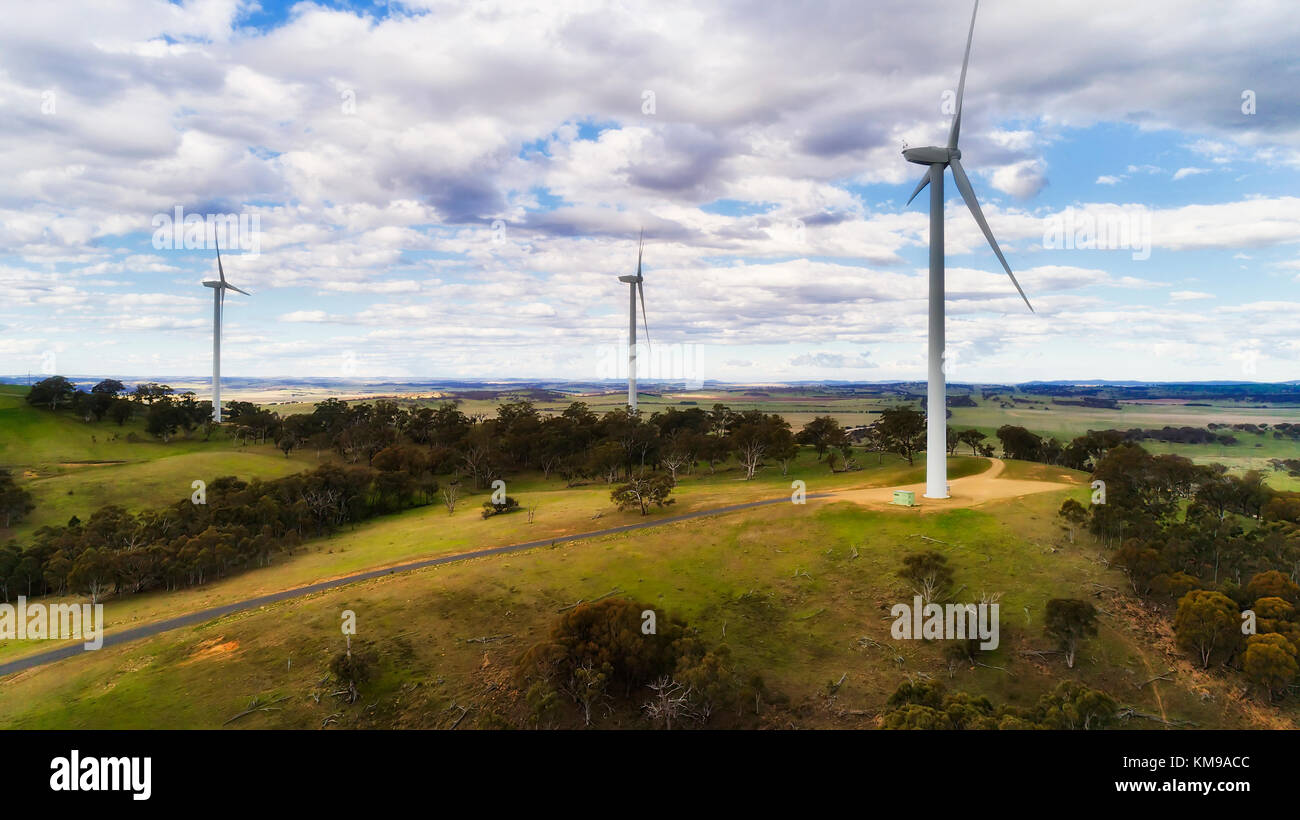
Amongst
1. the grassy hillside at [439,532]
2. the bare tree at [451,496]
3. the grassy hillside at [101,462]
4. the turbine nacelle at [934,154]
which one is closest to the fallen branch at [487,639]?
the grassy hillside at [439,532]

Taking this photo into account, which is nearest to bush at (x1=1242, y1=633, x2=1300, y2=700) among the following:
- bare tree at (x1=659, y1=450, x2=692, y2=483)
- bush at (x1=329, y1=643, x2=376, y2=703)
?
bush at (x1=329, y1=643, x2=376, y2=703)

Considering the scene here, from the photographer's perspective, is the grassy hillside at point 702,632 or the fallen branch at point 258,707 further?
the grassy hillside at point 702,632

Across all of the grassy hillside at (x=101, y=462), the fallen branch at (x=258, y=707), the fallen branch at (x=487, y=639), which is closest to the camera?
the fallen branch at (x=258, y=707)

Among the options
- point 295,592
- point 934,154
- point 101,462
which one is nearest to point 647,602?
point 295,592

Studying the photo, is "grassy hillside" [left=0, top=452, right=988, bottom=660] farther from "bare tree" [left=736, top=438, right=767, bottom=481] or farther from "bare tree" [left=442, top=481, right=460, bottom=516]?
"bare tree" [left=736, top=438, right=767, bottom=481]

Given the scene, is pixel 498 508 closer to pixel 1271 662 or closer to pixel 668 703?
pixel 668 703

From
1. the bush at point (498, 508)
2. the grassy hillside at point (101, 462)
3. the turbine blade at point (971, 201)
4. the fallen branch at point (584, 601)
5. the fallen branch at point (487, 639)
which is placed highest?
the turbine blade at point (971, 201)

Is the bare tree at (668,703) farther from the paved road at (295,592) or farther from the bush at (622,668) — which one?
the paved road at (295,592)
